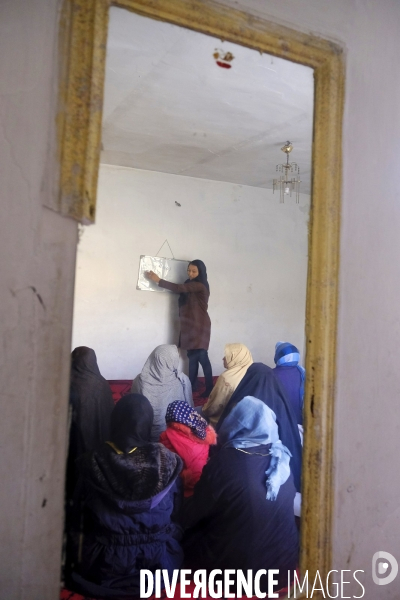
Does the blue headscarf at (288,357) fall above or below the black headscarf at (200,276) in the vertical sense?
below

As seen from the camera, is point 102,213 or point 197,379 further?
point 197,379

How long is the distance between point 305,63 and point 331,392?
0.75 meters

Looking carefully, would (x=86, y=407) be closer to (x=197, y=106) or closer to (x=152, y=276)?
(x=152, y=276)

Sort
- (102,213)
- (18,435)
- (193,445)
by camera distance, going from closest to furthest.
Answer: (18,435), (102,213), (193,445)

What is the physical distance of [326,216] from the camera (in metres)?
1.02

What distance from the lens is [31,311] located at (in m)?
0.71

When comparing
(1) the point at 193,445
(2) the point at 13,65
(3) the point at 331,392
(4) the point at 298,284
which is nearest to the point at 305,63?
(4) the point at 298,284

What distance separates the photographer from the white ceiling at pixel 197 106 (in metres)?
0.84

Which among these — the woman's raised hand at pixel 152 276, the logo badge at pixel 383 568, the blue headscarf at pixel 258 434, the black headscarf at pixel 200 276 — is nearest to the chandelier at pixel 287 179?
the black headscarf at pixel 200 276

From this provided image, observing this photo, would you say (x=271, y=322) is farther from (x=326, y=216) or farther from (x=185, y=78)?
(x=185, y=78)

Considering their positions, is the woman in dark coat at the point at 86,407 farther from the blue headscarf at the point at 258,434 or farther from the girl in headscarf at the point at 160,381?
the blue headscarf at the point at 258,434

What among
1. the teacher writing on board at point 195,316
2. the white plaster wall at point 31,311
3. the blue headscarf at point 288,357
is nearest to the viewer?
the white plaster wall at point 31,311

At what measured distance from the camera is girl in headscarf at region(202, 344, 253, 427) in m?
0.99

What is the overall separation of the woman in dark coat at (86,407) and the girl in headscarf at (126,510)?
2cm
